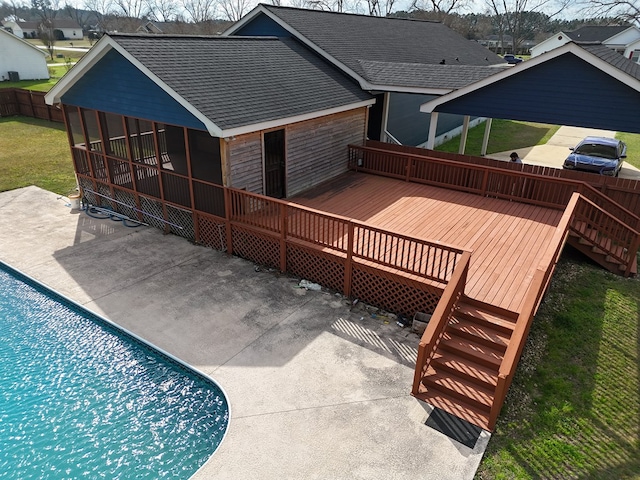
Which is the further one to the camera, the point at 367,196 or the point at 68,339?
the point at 367,196

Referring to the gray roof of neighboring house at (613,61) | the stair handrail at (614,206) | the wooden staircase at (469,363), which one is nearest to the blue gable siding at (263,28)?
the gray roof of neighboring house at (613,61)

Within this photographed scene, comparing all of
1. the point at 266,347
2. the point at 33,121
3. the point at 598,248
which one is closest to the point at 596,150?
the point at 598,248

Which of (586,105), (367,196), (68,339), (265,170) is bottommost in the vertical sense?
(68,339)

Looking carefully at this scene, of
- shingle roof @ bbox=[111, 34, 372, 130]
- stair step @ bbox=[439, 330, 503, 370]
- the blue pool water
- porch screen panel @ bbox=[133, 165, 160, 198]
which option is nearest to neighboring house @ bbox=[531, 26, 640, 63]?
shingle roof @ bbox=[111, 34, 372, 130]

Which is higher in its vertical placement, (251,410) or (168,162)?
(168,162)

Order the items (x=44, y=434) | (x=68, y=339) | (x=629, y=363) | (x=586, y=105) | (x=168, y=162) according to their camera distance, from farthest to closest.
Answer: (x=586, y=105) → (x=168, y=162) → (x=68, y=339) → (x=629, y=363) → (x=44, y=434)

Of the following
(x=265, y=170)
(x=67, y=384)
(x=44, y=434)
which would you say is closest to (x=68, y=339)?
(x=67, y=384)

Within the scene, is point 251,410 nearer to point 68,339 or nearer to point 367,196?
point 68,339
